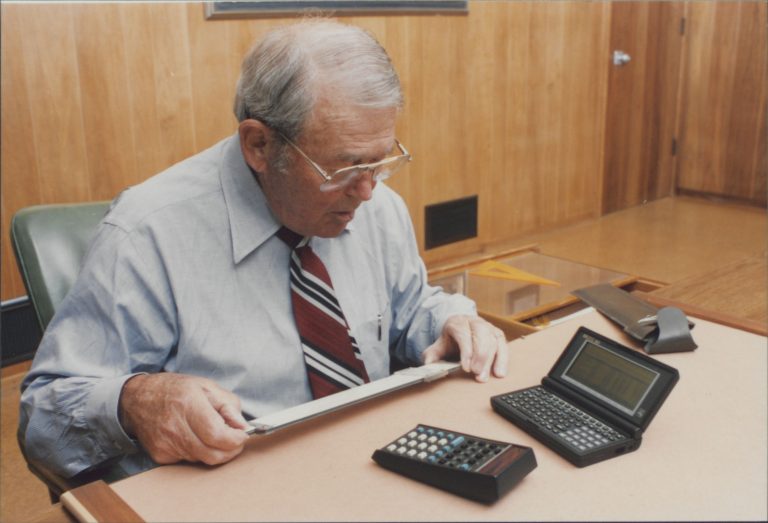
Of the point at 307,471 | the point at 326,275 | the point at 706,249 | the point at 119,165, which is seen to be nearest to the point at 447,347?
the point at 326,275

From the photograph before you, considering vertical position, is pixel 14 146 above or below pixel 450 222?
above

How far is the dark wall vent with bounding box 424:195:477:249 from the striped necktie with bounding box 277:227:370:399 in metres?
2.35

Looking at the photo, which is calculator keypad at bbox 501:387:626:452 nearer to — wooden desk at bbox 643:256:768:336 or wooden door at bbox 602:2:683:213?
wooden desk at bbox 643:256:768:336

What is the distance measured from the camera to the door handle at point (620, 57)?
14.3 feet

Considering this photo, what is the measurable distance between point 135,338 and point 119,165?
5.25ft

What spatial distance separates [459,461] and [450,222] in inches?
114

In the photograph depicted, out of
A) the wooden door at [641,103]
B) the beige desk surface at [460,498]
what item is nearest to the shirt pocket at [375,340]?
the beige desk surface at [460,498]

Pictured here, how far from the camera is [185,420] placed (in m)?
0.98

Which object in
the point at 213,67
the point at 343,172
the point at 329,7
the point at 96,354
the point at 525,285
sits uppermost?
the point at 329,7

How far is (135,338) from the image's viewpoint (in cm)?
116

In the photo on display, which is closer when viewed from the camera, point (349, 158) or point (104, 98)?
point (349, 158)

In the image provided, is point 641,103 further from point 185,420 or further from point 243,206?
point 185,420

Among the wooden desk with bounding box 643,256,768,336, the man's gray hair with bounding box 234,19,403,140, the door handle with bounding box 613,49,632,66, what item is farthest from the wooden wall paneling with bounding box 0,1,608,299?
the wooden desk with bounding box 643,256,768,336

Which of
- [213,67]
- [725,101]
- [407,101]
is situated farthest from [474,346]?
[725,101]
